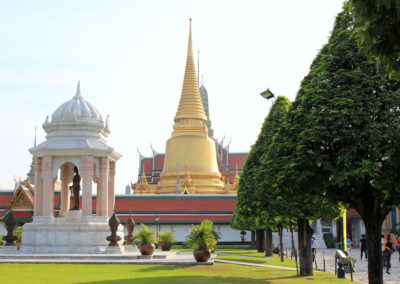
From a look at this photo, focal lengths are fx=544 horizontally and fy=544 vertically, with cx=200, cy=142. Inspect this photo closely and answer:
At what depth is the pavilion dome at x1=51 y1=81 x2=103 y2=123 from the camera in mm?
29266

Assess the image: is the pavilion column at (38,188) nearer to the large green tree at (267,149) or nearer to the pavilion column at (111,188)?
the pavilion column at (111,188)

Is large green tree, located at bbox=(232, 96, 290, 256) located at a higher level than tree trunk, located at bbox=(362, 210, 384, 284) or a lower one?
higher

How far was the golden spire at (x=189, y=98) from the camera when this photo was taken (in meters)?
Result: 63.4

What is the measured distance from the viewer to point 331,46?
1412 cm

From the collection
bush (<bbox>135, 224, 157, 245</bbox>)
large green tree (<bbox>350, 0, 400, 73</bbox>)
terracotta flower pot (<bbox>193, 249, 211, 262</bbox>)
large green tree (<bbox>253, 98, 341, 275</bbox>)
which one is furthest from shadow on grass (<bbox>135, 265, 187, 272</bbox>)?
large green tree (<bbox>350, 0, 400, 73</bbox>)

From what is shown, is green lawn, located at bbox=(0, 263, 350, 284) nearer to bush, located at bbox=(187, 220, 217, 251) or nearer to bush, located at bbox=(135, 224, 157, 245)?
bush, located at bbox=(187, 220, 217, 251)

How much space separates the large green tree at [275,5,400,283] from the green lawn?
14.6 ft

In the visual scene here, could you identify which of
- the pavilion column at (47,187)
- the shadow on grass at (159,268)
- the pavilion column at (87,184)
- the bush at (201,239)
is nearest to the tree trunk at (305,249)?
the bush at (201,239)

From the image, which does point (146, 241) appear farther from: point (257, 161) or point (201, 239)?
point (257, 161)

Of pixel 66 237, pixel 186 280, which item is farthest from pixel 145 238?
pixel 186 280

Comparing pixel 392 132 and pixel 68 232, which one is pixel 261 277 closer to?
pixel 392 132

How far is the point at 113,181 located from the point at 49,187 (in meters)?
3.91

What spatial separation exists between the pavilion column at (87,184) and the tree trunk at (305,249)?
465 inches

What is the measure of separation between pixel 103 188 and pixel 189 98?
119ft
